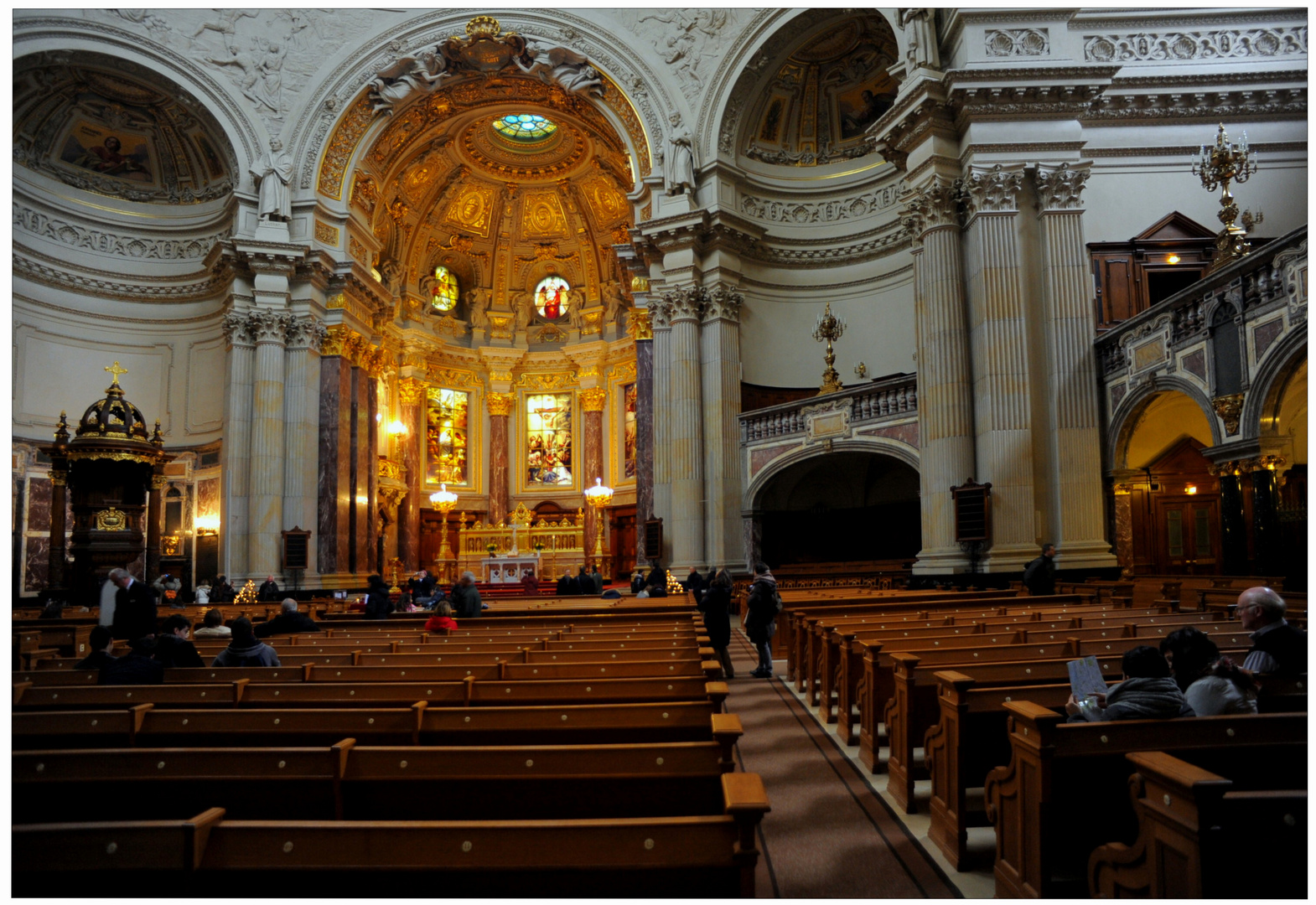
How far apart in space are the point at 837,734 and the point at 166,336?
76.1ft

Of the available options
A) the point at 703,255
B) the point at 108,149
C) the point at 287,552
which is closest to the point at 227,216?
the point at 108,149

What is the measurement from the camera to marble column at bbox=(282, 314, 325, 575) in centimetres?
2069

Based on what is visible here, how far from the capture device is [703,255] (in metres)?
20.4

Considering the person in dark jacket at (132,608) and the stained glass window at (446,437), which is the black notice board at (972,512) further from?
the stained glass window at (446,437)

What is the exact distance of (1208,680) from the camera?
3.44 metres

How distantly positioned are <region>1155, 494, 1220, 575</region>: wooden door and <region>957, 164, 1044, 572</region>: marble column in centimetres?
549

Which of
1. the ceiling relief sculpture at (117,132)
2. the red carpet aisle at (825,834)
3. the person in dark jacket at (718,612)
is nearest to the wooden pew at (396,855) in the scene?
the red carpet aisle at (825,834)

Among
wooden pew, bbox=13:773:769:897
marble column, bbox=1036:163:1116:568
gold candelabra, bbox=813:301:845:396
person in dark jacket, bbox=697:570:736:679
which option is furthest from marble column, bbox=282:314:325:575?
wooden pew, bbox=13:773:769:897

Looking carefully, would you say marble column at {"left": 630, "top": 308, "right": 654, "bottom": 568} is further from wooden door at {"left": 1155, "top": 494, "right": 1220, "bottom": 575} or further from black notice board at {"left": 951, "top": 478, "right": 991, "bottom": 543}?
wooden door at {"left": 1155, "top": 494, "right": 1220, "bottom": 575}

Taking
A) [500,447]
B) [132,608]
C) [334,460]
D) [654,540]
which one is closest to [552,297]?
[500,447]

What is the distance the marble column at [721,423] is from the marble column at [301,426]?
32.4 ft

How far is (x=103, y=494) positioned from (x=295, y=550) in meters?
4.18

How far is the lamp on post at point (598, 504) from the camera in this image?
26.6 m

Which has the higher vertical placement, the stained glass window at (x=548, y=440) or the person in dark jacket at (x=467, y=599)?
the stained glass window at (x=548, y=440)
